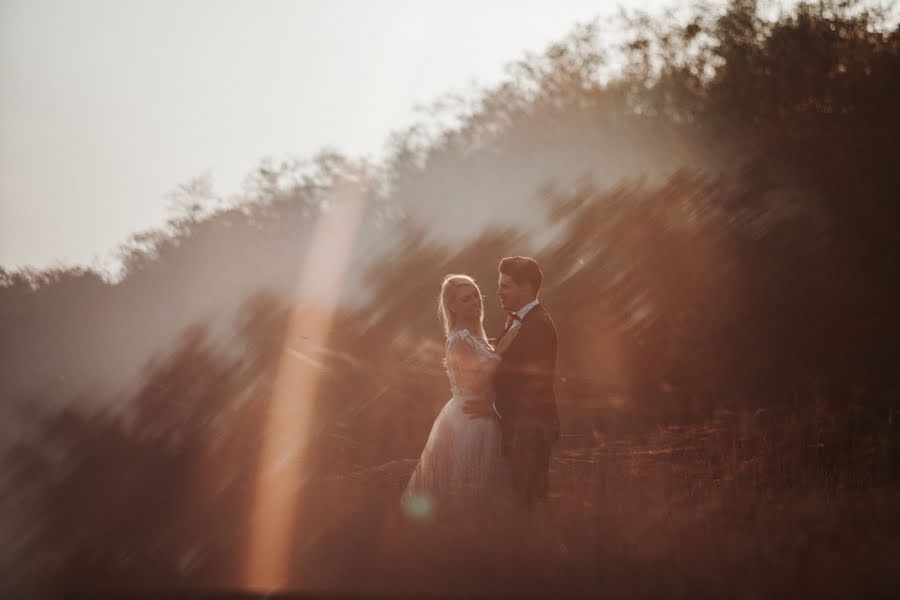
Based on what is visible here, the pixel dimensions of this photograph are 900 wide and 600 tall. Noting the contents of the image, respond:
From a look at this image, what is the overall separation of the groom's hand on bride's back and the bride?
0.03m

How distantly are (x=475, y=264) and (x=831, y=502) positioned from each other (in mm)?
22745

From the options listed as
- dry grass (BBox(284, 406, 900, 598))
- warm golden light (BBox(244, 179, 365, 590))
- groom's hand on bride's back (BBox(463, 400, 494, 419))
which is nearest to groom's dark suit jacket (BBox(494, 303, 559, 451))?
groom's hand on bride's back (BBox(463, 400, 494, 419))

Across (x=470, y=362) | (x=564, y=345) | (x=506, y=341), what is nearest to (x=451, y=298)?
(x=470, y=362)

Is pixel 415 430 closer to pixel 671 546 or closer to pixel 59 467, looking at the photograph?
pixel 59 467

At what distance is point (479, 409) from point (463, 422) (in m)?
0.18

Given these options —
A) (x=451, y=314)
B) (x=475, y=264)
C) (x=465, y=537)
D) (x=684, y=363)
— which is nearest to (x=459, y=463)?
(x=451, y=314)

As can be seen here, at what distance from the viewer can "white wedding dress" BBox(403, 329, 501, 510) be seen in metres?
6.50

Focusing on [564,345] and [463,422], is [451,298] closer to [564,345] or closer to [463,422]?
[463,422]

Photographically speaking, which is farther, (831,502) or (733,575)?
(831,502)

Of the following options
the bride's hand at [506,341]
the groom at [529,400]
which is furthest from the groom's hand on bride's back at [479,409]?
the bride's hand at [506,341]

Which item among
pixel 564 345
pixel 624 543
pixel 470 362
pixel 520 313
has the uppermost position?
pixel 564 345

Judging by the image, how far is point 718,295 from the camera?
2339cm

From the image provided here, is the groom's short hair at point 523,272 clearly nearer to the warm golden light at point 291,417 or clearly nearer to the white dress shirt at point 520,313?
the white dress shirt at point 520,313

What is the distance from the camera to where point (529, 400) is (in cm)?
621
